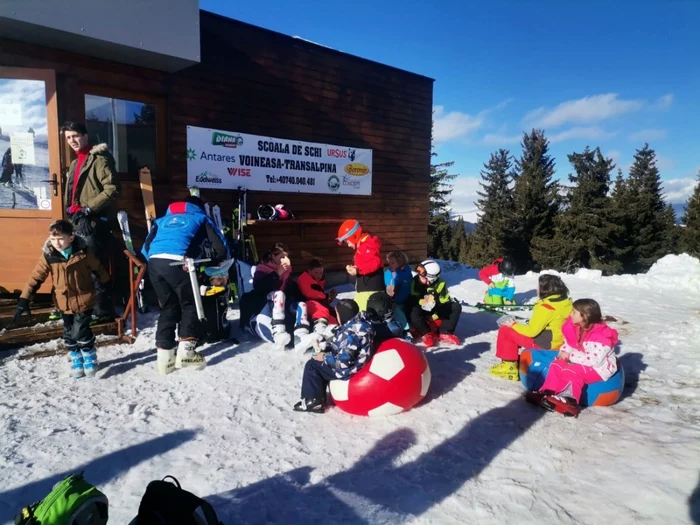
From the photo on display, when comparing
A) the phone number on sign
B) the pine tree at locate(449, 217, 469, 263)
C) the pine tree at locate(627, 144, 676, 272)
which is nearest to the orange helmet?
the phone number on sign

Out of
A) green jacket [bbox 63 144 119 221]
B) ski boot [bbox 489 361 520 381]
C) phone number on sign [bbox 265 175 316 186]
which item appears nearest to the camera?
ski boot [bbox 489 361 520 381]

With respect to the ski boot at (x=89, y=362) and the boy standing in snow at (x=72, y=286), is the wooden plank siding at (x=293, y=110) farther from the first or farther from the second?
the ski boot at (x=89, y=362)

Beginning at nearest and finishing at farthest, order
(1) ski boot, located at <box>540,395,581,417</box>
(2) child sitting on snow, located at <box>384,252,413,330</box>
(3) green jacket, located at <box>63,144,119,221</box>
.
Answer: (1) ski boot, located at <box>540,395,581,417</box> → (3) green jacket, located at <box>63,144,119,221</box> → (2) child sitting on snow, located at <box>384,252,413,330</box>

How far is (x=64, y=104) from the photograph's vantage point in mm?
6258

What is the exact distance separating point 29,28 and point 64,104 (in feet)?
3.44

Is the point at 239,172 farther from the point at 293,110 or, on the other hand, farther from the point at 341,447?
the point at 341,447

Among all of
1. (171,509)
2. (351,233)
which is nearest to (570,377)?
(351,233)

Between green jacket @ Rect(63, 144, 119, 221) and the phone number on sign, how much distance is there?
134 inches

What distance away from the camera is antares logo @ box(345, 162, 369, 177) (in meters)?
10.1

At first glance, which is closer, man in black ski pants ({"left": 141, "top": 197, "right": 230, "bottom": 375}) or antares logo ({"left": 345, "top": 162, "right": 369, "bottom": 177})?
man in black ski pants ({"left": 141, "top": 197, "right": 230, "bottom": 375})

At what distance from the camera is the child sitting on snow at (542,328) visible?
4.75m

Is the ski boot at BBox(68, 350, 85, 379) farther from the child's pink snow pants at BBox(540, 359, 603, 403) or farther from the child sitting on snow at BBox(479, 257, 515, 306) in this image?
the child sitting on snow at BBox(479, 257, 515, 306)

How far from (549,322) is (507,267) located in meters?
3.48

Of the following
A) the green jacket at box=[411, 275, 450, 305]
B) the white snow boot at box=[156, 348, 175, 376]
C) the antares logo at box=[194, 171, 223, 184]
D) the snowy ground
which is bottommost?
the snowy ground
